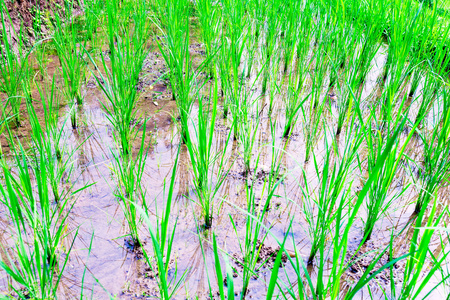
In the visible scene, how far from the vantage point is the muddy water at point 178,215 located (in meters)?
1.42

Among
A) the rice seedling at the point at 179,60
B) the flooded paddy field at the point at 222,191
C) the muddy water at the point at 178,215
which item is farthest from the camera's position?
the rice seedling at the point at 179,60

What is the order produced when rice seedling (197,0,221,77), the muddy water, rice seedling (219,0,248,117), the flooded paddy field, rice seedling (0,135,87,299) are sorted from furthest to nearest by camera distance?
rice seedling (197,0,221,77)
rice seedling (219,0,248,117)
the muddy water
the flooded paddy field
rice seedling (0,135,87,299)

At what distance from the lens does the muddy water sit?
1417mm

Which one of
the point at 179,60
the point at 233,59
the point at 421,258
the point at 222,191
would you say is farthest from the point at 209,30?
the point at 421,258

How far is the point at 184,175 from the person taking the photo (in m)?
2.01

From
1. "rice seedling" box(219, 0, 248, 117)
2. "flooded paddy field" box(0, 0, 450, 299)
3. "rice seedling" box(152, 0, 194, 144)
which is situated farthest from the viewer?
"rice seedling" box(152, 0, 194, 144)

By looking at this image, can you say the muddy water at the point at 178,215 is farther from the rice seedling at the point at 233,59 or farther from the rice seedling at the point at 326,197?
the rice seedling at the point at 233,59

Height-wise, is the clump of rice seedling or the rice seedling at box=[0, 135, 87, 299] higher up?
the clump of rice seedling

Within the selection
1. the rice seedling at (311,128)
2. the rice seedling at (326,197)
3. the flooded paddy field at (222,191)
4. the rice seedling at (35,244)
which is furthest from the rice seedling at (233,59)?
the rice seedling at (35,244)

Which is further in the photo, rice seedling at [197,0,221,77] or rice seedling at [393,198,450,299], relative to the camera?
rice seedling at [197,0,221,77]

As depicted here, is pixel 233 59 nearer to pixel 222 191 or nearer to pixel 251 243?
pixel 222 191

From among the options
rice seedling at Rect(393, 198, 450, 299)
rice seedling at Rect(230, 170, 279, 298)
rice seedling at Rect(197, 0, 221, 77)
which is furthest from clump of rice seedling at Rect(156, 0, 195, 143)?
rice seedling at Rect(393, 198, 450, 299)

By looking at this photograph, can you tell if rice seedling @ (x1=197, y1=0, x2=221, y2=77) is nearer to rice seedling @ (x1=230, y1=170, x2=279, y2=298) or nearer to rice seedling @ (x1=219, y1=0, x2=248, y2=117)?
rice seedling @ (x1=219, y1=0, x2=248, y2=117)

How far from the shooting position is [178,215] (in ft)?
5.63
